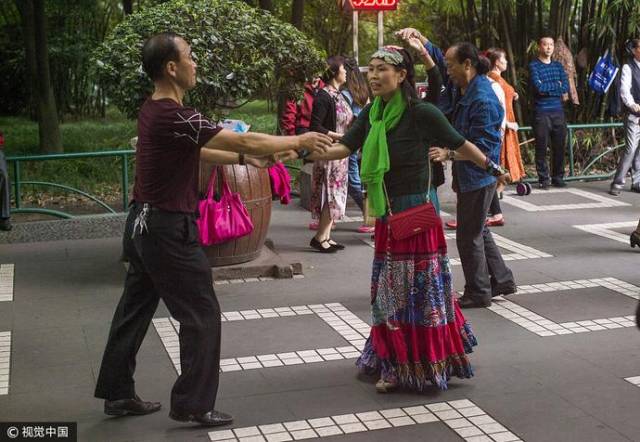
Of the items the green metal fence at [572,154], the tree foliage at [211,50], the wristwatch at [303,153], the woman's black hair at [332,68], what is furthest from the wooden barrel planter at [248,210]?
the green metal fence at [572,154]

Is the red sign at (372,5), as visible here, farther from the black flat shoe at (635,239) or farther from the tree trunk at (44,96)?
the tree trunk at (44,96)

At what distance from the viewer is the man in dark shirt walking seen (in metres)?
13.3

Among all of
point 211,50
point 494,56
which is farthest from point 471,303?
point 494,56

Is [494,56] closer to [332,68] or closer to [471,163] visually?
[332,68]

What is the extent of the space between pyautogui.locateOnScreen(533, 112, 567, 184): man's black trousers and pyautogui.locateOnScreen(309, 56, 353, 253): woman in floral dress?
14.2 ft

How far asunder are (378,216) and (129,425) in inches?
68.7

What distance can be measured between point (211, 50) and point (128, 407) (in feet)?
11.8

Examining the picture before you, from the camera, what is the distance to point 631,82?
1262cm

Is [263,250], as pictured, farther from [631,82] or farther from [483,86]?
[631,82]

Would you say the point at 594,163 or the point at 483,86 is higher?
the point at 483,86

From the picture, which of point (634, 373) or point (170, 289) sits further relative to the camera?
point (634, 373)

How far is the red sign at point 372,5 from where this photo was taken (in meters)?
12.0

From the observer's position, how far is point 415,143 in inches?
231

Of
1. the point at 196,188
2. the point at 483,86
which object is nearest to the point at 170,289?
the point at 196,188
